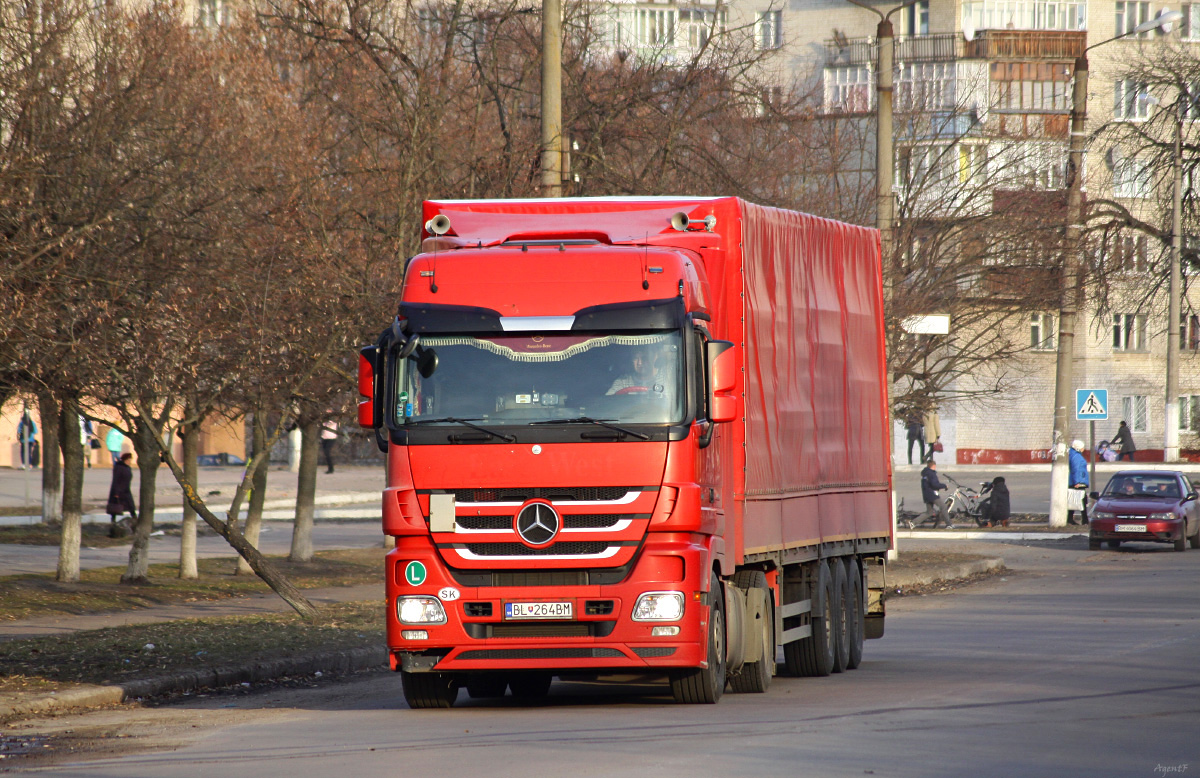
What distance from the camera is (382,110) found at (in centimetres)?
2298

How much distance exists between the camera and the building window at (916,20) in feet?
249

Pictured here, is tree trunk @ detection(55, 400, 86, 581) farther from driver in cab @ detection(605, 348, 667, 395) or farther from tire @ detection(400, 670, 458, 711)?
driver in cab @ detection(605, 348, 667, 395)

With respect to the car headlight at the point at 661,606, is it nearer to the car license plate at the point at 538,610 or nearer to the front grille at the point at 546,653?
the front grille at the point at 546,653

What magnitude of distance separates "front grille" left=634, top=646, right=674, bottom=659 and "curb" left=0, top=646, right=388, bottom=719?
4.28 meters

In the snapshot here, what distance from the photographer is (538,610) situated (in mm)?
10891

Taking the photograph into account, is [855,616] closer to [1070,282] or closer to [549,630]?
[549,630]

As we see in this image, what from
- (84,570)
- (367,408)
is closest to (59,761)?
(367,408)

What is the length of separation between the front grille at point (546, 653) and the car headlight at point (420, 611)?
0.30 metres

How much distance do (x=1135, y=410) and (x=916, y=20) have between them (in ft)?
65.8

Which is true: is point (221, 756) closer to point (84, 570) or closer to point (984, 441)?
point (84, 570)

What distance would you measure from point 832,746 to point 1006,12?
229 ft

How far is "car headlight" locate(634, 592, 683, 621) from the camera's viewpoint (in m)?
10.8

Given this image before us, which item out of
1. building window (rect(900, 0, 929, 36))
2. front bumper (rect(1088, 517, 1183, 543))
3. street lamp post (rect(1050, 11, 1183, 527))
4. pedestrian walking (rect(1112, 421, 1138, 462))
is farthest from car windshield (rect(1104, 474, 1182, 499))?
building window (rect(900, 0, 929, 36))

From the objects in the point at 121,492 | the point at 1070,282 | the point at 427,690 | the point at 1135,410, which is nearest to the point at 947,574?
the point at 1070,282
